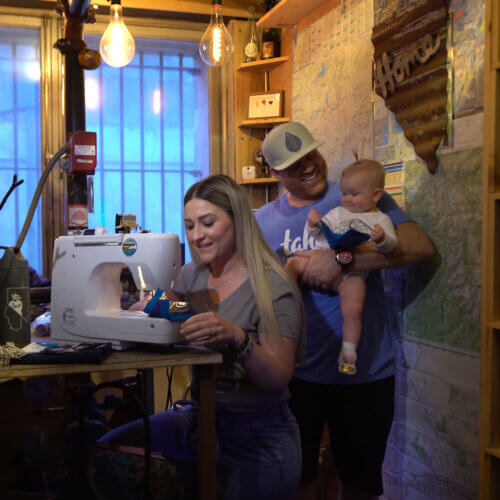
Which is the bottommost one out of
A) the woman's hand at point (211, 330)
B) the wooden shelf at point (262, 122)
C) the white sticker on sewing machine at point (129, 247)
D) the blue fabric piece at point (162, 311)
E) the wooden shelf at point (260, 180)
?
the woman's hand at point (211, 330)

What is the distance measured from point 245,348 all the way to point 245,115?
10.4 feet

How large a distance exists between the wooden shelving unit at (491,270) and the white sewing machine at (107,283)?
3.06ft

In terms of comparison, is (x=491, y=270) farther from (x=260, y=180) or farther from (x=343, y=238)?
(x=260, y=180)

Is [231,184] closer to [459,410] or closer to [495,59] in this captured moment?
[495,59]

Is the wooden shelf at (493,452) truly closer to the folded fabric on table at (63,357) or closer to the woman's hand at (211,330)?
the woman's hand at (211,330)

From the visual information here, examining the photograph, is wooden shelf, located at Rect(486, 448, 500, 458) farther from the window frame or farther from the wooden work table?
the window frame

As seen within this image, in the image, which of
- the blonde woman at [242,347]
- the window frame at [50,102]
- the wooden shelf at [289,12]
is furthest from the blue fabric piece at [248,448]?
the window frame at [50,102]

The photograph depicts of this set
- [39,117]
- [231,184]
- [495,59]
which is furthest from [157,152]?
[495,59]

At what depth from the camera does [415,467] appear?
8.16 feet

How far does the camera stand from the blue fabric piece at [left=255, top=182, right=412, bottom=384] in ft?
7.00

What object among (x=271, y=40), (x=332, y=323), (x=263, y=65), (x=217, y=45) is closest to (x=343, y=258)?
(x=332, y=323)

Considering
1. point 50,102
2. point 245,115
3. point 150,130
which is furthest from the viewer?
point 150,130

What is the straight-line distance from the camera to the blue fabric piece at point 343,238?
2096mm

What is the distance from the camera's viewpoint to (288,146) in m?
2.31
